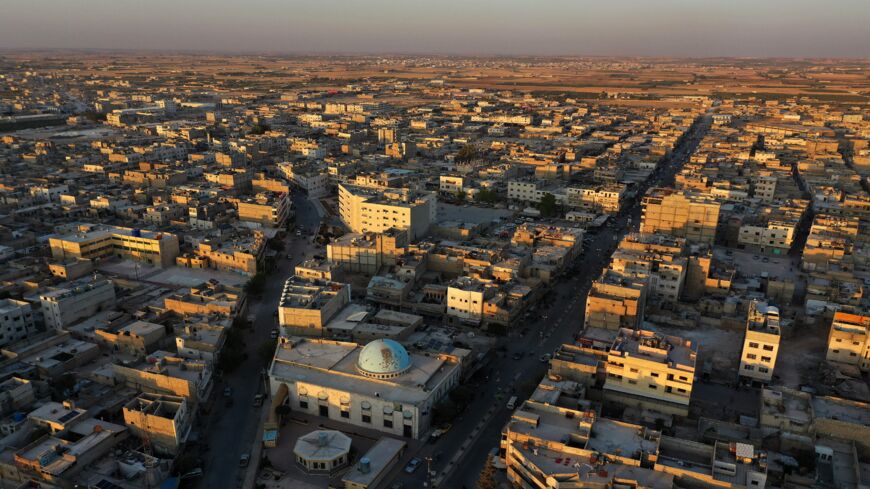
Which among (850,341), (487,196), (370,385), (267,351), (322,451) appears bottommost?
(322,451)

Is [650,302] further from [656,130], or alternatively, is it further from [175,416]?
[656,130]

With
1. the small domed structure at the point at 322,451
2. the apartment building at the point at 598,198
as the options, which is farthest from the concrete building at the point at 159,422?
the apartment building at the point at 598,198

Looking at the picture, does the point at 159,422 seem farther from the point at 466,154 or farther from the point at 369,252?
the point at 466,154

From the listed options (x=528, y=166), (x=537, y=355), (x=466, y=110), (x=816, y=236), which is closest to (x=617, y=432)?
(x=537, y=355)

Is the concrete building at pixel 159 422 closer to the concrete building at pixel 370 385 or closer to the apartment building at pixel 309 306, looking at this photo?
the concrete building at pixel 370 385

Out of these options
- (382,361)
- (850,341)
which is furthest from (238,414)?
(850,341)
